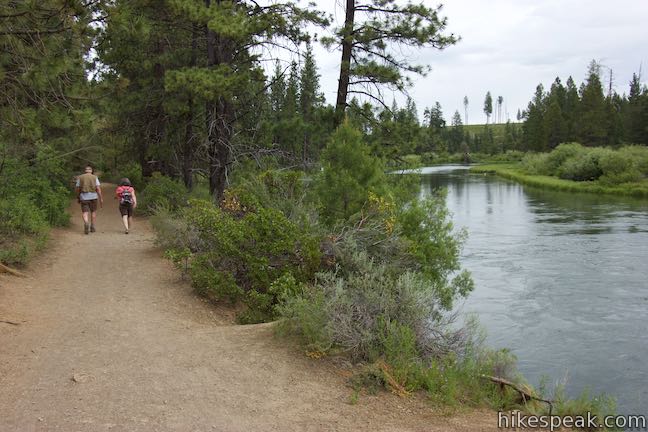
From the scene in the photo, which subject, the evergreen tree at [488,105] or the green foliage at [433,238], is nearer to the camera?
the green foliage at [433,238]

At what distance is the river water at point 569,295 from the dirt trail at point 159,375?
252 cm

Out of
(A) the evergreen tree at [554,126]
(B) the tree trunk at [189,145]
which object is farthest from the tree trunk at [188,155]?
(A) the evergreen tree at [554,126]

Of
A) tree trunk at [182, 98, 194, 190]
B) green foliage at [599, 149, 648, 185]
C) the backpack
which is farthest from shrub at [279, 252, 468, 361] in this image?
green foliage at [599, 149, 648, 185]

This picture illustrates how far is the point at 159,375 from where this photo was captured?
5.54 metres

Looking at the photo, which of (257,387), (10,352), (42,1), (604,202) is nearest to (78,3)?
(42,1)

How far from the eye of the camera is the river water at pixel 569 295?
10.1 m

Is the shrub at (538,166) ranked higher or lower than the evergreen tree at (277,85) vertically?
lower

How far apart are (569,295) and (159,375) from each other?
12.2 metres

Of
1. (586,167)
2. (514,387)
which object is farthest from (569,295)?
(586,167)

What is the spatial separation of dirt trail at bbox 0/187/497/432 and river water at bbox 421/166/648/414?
252 centimetres

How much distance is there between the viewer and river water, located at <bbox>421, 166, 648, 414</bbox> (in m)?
10.1

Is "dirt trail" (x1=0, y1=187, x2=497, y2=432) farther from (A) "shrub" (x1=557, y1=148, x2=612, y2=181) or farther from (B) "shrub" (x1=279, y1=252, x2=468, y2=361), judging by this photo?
(A) "shrub" (x1=557, y1=148, x2=612, y2=181)

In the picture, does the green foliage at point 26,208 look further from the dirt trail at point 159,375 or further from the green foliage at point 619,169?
the green foliage at point 619,169

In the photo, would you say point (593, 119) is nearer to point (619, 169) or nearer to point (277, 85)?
point (619, 169)
